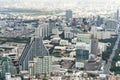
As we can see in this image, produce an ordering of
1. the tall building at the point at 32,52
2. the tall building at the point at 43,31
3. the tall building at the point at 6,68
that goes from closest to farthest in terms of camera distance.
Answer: the tall building at the point at 6,68, the tall building at the point at 32,52, the tall building at the point at 43,31

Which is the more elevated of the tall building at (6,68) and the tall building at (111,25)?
the tall building at (6,68)

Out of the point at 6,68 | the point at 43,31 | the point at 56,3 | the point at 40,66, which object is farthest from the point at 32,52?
the point at 56,3

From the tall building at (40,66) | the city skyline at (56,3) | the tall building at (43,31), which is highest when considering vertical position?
the tall building at (40,66)

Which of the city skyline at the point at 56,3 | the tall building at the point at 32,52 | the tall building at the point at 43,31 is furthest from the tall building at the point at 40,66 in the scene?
the city skyline at the point at 56,3

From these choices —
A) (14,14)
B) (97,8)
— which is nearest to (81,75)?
(14,14)

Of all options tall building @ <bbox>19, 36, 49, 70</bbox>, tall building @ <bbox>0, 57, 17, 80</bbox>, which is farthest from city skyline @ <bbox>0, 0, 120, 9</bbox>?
tall building @ <bbox>0, 57, 17, 80</bbox>

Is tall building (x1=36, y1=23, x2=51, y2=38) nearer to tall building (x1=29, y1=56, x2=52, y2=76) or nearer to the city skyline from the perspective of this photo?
tall building (x1=29, y1=56, x2=52, y2=76)

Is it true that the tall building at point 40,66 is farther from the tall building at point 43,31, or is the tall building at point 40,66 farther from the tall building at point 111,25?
the tall building at point 111,25

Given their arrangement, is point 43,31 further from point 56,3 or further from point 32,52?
point 56,3
